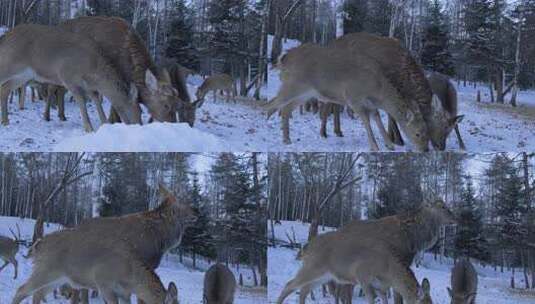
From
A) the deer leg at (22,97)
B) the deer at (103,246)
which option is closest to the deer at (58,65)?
the deer leg at (22,97)

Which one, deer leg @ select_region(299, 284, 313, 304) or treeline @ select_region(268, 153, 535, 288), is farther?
treeline @ select_region(268, 153, 535, 288)

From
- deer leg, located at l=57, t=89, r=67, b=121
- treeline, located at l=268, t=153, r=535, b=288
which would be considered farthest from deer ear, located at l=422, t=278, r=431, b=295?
deer leg, located at l=57, t=89, r=67, b=121

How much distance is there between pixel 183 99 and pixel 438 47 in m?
2.72

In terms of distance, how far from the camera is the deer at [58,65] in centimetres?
843

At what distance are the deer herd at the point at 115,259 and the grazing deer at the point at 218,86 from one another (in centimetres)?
111

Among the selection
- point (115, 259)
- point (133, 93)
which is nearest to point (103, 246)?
point (115, 259)

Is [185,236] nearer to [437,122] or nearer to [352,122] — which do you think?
[352,122]

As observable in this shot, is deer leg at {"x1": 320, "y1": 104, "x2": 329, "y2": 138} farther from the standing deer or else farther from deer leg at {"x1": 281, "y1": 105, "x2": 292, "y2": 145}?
the standing deer

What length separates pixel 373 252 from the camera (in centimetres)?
847

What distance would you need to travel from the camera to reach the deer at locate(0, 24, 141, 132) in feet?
27.7

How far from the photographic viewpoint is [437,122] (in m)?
8.78

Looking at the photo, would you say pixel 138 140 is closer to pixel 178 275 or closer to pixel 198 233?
pixel 198 233

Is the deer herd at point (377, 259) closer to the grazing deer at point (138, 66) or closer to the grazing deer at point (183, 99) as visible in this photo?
the grazing deer at point (183, 99)

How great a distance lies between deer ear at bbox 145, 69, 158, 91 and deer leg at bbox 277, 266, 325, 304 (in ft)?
7.72
